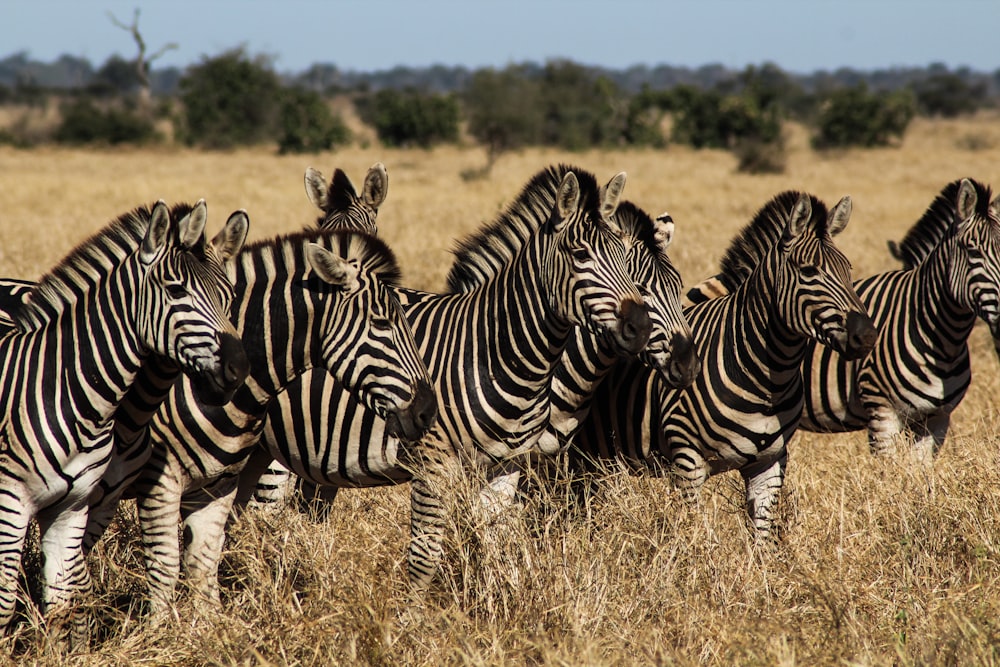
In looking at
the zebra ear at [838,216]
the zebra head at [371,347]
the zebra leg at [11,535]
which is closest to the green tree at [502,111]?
the zebra ear at [838,216]

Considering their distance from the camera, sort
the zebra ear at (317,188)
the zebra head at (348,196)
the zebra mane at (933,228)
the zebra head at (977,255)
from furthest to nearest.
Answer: the zebra ear at (317,188)
the zebra head at (348,196)
the zebra mane at (933,228)
the zebra head at (977,255)

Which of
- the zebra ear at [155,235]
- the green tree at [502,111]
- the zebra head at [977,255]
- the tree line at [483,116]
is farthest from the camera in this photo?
the tree line at [483,116]

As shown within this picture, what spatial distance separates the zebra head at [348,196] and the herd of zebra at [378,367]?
1.76 m

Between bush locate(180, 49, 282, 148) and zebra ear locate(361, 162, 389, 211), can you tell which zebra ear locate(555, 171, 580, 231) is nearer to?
zebra ear locate(361, 162, 389, 211)

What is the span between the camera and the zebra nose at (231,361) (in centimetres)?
366

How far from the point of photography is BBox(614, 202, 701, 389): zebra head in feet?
15.1

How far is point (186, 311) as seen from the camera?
366cm

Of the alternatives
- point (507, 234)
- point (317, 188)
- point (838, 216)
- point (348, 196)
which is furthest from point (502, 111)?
point (838, 216)

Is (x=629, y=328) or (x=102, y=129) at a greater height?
(x=629, y=328)

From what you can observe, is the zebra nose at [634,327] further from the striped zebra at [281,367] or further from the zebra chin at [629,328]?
the striped zebra at [281,367]

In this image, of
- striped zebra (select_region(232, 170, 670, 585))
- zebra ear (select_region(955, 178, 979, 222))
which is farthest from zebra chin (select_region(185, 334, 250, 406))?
zebra ear (select_region(955, 178, 979, 222))

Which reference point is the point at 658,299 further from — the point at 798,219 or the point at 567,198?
A: the point at 798,219

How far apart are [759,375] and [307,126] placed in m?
35.4

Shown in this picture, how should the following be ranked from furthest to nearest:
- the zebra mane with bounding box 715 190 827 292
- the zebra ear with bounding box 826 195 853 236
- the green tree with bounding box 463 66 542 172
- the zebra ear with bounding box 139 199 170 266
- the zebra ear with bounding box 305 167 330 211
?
the green tree with bounding box 463 66 542 172 < the zebra ear with bounding box 305 167 330 211 < the zebra mane with bounding box 715 190 827 292 < the zebra ear with bounding box 826 195 853 236 < the zebra ear with bounding box 139 199 170 266
